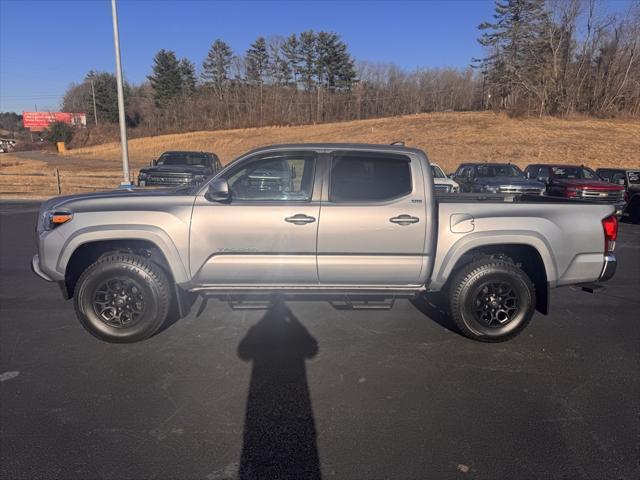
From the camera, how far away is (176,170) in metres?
13.9

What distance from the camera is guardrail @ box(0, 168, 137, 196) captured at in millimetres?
19344

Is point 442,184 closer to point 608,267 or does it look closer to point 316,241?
point 608,267

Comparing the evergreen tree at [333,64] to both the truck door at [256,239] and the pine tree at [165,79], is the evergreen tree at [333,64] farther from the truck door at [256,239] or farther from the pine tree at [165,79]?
the truck door at [256,239]

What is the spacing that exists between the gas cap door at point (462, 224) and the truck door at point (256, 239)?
1.29m

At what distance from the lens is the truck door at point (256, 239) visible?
4.05 metres

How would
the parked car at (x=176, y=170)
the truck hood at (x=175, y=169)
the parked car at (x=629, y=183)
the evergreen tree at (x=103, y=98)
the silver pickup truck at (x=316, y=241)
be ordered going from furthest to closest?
the evergreen tree at (x=103, y=98) → the truck hood at (x=175, y=169) → the parked car at (x=176, y=170) → the parked car at (x=629, y=183) → the silver pickup truck at (x=316, y=241)

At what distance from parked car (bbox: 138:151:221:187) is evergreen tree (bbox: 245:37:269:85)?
2722 inches

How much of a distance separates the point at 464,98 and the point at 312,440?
81060 mm

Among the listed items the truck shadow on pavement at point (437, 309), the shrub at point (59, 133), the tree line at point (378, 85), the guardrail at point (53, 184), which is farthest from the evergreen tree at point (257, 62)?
the truck shadow on pavement at point (437, 309)

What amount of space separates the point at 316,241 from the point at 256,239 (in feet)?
1.82

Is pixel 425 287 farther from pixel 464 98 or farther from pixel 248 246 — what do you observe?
pixel 464 98

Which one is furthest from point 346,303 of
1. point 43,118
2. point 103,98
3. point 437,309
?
point 43,118

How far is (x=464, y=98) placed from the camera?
2977 inches

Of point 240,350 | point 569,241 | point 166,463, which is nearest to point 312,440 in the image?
point 166,463
